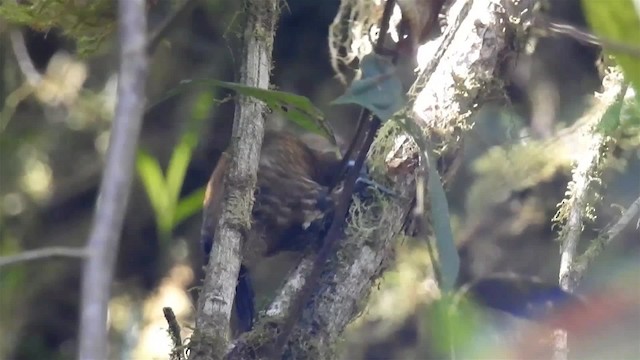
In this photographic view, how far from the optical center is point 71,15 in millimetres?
1264

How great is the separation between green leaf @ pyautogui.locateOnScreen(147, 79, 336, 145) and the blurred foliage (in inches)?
8.6

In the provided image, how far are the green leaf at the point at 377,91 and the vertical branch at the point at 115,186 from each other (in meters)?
0.32

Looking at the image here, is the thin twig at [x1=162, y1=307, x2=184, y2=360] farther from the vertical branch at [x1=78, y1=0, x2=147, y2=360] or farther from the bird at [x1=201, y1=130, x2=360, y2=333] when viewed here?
the vertical branch at [x1=78, y1=0, x2=147, y2=360]

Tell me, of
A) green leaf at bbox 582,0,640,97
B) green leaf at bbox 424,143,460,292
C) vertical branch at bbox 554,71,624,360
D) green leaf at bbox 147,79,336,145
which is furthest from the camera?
vertical branch at bbox 554,71,624,360

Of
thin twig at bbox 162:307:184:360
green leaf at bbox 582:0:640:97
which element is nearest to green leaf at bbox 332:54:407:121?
green leaf at bbox 582:0:640:97

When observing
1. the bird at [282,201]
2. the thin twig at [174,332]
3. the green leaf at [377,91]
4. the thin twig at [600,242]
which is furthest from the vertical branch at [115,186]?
the thin twig at [600,242]

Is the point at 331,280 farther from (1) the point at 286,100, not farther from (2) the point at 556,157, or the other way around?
(2) the point at 556,157

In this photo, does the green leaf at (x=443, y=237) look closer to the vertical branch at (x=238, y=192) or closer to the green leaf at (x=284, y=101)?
the green leaf at (x=284, y=101)

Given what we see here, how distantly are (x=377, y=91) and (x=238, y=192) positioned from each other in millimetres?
366

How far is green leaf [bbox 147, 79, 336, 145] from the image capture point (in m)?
1.04

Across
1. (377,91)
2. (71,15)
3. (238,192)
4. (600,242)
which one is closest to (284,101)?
(377,91)

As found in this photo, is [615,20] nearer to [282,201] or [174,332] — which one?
[174,332]

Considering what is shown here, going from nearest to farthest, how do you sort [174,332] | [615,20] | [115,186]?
1. [115,186]
2. [615,20]
3. [174,332]

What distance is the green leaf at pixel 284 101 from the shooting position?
1039 millimetres
